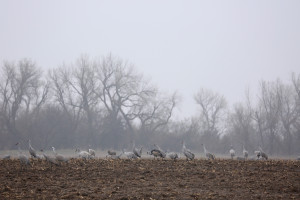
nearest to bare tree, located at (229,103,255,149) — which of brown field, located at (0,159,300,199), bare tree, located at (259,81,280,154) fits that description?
bare tree, located at (259,81,280,154)

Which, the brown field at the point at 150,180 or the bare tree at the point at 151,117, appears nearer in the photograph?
the brown field at the point at 150,180

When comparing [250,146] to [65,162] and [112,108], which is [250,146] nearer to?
[112,108]

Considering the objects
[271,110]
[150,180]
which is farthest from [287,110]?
[150,180]

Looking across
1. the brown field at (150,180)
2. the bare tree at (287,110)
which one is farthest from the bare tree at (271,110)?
the brown field at (150,180)

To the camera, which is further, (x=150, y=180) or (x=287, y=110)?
(x=287, y=110)

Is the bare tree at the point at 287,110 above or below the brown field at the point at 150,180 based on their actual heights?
above

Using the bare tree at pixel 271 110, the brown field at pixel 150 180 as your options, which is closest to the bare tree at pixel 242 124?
the bare tree at pixel 271 110

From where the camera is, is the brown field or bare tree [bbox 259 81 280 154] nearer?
the brown field

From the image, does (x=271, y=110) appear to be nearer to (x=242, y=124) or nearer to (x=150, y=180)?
(x=242, y=124)

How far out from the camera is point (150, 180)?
48.1ft

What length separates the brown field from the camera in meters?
12.1

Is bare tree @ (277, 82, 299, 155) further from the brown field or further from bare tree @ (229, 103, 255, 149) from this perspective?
the brown field

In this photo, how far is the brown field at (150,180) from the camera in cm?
1205

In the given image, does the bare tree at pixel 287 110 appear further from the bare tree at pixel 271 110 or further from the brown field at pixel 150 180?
the brown field at pixel 150 180
